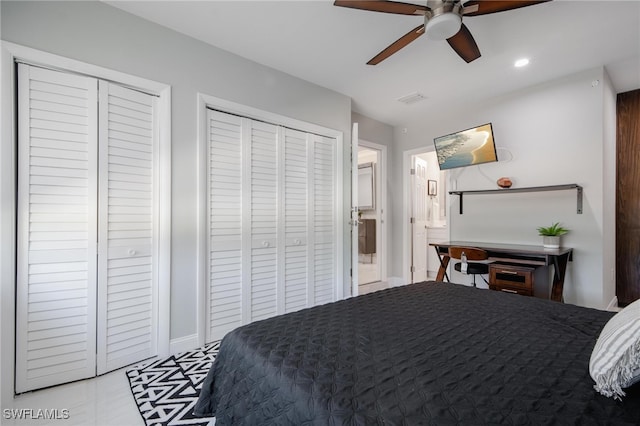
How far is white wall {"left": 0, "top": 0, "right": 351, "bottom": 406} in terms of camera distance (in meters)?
1.79

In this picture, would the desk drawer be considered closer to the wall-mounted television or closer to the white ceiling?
the wall-mounted television

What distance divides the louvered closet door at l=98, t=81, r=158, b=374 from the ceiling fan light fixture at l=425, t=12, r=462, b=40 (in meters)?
2.00

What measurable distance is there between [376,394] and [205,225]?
1979mm

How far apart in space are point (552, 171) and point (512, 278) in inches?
49.7

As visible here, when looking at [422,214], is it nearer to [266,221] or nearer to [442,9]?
[266,221]

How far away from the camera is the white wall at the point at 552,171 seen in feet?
9.11

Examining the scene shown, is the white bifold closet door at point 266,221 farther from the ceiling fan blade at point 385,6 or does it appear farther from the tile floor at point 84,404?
the ceiling fan blade at point 385,6

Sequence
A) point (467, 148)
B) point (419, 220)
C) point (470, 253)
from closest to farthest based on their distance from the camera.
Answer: point (470, 253), point (467, 148), point (419, 220)

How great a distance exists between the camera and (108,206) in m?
2.01

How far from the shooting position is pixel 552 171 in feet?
9.95

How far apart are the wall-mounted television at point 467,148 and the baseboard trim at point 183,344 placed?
335 cm

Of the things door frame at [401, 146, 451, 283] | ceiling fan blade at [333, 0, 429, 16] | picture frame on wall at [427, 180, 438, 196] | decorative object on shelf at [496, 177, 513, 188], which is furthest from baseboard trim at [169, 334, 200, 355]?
picture frame on wall at [427, 180, 438, 196]

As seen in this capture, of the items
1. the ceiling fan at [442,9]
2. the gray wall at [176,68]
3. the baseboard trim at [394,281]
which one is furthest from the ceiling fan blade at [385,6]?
the baseboard trim at [394,281]

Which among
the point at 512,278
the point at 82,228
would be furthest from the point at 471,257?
the point at 82,228
